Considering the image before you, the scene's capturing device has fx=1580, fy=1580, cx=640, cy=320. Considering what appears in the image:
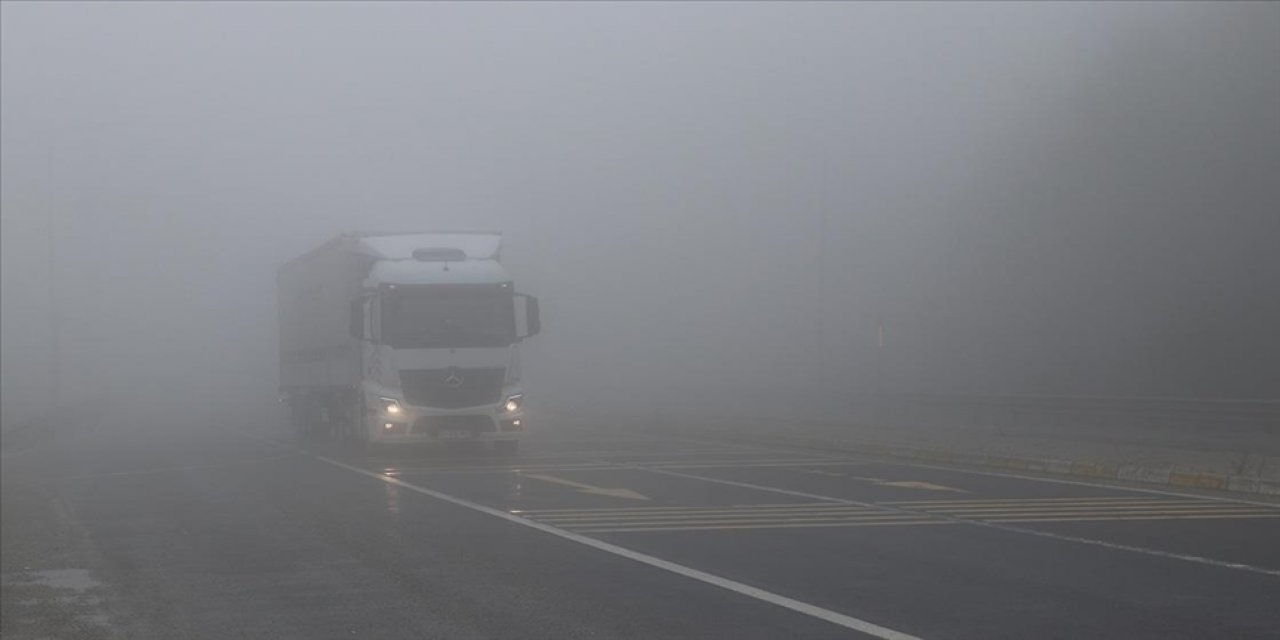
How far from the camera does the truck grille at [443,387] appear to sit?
84.0 ft

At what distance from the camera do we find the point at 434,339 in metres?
25.8

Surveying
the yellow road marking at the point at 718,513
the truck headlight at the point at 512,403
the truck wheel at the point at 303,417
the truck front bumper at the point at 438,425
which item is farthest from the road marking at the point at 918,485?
the truck wheel at the point at 303,417

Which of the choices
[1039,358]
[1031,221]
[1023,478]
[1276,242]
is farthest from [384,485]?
[1031,221]

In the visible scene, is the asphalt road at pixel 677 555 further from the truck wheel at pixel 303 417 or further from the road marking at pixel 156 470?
the truck wheel at pixel 303 417

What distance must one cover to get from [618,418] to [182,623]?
97.9 ft

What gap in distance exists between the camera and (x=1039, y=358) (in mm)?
45906

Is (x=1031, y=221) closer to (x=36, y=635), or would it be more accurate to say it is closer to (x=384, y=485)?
(x=384, y=485)

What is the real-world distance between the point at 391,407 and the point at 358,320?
1.71 m

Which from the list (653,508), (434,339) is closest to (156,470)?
(434,339)

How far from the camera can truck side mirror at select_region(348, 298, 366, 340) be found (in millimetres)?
26234

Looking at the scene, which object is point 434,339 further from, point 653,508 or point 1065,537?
point 1065,537

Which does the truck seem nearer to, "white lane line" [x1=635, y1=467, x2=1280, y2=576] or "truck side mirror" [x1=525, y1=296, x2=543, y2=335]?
"truck side mirror" [x1=525, y1=296, x2=543, y2=335]

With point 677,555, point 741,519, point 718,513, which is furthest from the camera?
point 718,513

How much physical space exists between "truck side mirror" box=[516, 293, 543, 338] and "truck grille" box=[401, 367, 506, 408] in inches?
Answer: 46.4
